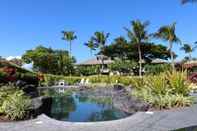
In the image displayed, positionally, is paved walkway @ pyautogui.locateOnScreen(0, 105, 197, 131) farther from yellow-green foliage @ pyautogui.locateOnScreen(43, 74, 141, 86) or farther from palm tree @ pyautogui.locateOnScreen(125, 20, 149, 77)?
palm tree @ pyautogui.locateOnScreen(125, 20, 149, 77)

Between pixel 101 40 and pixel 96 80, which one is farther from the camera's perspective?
pixel 101 40

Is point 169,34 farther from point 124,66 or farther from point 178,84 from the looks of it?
point 178,84

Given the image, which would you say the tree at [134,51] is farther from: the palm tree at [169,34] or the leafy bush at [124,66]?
the palm tree at [169,34]

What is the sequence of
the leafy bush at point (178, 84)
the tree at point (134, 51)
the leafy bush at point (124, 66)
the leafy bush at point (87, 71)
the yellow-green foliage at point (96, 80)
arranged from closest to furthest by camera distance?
the leafy bush at point (178, 84)
the yellow-green foliage at point (96, 80)
the leafy bush at point (124, 66)
the tree at point (134, 51)
the leafy bush at point (87, 71)

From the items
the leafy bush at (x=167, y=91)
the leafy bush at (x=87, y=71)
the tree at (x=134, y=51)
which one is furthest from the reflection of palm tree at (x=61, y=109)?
the leafy bush at (x=87, y=71)

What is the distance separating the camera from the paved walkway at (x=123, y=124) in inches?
336

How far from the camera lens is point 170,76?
13.5 meters

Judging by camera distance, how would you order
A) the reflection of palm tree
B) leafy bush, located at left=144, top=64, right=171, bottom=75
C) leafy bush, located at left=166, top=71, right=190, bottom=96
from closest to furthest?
leafy bush, located at left=166, top=71, right=190, bottom=96 → the reflection of palm tree → leafy bush, located at left=144, top=64, right=171, bottom=75

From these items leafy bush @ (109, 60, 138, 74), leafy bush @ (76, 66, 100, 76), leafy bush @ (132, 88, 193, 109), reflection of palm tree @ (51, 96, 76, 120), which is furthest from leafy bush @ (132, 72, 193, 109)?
leafy bush @ (76, 66, 100, 76)

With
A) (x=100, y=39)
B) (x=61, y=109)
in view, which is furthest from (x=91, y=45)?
(x=61, y=109)

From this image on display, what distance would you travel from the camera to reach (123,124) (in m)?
9.02

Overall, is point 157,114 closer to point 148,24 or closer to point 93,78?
point 93,78

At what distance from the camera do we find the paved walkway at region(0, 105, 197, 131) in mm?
8547

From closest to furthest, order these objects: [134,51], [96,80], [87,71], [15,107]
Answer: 1. [15,107]
2. [96,80]
3. [134,51]
4. [87,71]
